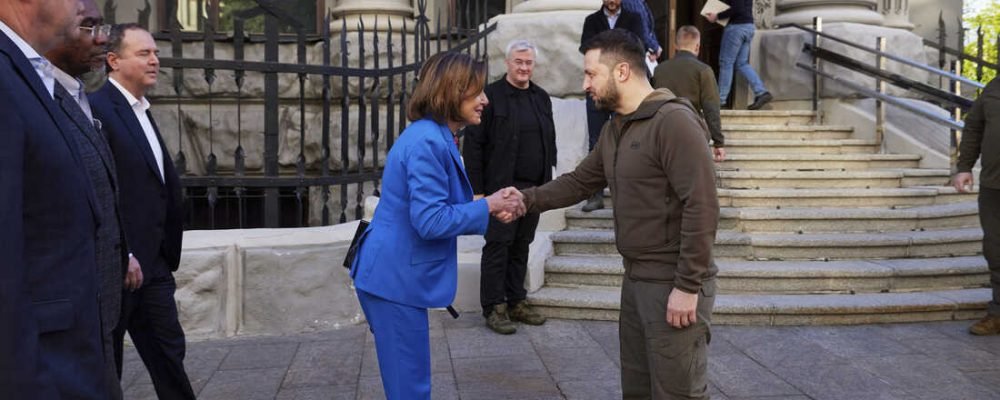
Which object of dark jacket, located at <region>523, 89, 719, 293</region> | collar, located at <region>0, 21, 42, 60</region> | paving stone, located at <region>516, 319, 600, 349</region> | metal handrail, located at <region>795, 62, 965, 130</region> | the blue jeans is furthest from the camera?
the blue jeans

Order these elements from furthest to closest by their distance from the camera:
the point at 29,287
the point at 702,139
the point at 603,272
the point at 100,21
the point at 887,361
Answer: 1. the point at 603,272
2. the point at 887,361
3. the point at 702,139
4. the point at 100,21
5. the point at 29,287

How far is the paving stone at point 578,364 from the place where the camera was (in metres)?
4.86

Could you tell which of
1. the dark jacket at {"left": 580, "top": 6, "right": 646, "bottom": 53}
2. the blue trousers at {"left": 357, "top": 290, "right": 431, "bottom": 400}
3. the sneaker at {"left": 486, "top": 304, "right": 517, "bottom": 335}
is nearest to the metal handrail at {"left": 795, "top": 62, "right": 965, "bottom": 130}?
the dark jacket at {"left": 580, "top": 6, "right": 646, "bottom": 53}

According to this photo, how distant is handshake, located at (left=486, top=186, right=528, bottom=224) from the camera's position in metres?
3.28

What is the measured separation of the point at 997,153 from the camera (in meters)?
5.80

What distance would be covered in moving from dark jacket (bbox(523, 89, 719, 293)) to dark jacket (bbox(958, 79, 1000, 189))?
376 cm

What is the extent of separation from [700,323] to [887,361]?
8.66ft

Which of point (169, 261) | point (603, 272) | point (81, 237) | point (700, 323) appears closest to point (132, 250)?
point (169, 261)

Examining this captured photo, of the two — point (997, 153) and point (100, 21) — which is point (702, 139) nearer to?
point (100, 21)

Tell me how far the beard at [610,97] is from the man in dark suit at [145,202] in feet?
6.25

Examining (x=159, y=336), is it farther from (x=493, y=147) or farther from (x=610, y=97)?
(x=493, y=147)

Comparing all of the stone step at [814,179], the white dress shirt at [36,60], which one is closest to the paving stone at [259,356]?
the white dress shirt at [36,60]

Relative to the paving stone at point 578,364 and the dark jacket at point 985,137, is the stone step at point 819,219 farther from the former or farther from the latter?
the paving stone at point 578,364

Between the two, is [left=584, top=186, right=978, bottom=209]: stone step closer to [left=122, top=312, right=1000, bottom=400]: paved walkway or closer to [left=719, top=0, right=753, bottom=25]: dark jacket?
[left=122, top=312, right=1000, bottom=400]: paved walkway
